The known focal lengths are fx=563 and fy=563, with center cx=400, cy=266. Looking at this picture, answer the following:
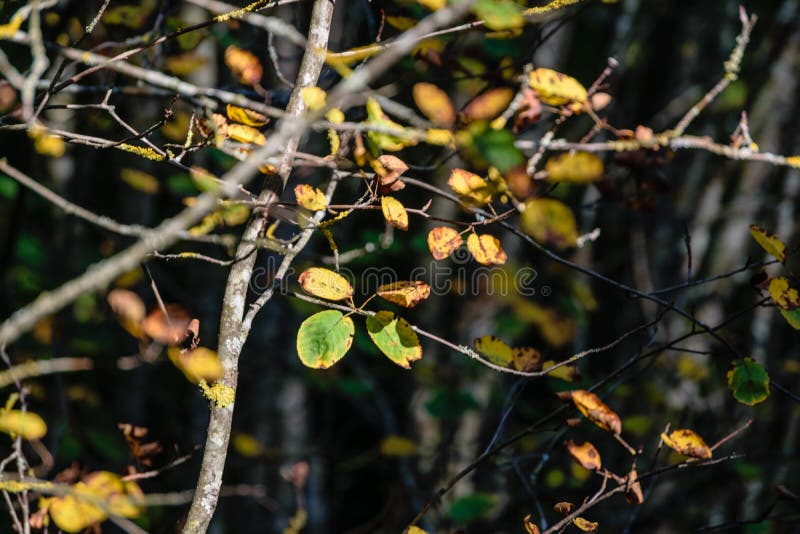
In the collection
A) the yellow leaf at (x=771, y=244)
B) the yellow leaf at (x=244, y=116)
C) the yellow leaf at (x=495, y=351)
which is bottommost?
the yellow leaf at (x=495, y=351)

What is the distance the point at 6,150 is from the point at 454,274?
2.26 metres

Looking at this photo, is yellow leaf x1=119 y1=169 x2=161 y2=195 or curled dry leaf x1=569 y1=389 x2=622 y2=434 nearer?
curled dry leaf x1=569 y1=389 x2=622 y2=434

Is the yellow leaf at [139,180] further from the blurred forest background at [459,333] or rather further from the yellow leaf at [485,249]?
the yellow leaf at [485,249]

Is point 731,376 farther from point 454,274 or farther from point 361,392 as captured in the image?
point 454,274

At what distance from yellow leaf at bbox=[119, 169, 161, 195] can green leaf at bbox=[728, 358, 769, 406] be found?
2.57 metres

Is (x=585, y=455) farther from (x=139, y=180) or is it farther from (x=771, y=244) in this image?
(x=139, y=180)

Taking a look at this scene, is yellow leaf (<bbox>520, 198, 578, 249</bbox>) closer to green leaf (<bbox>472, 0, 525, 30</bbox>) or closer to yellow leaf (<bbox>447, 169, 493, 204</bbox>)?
yellow leaf (<bbox>447, 169, 493, 204</bbox>)

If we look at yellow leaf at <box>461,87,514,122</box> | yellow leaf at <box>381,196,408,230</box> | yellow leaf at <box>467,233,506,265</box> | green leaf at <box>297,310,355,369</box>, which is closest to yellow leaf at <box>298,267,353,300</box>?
green leaf at <box>297,310,355,369</box>

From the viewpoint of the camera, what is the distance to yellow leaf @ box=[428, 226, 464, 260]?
1028 mm

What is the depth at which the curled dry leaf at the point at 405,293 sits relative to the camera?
38.5 inches

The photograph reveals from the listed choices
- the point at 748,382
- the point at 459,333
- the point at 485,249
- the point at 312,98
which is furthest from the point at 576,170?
the point at 459,333

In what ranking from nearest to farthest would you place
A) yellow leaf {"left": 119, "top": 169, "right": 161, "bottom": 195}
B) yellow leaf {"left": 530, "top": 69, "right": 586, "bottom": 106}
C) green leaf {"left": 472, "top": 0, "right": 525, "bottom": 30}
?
1. green leaf {"left": 472, "top": 0, "right": 525, "bottom": 30}
2. yellow leaf {"left": 530, "top": 69, "right": 586, "bottom": 106}
3. yellow leaf {"left": 119, "top": 169, "right": 161, "bottom": 195}

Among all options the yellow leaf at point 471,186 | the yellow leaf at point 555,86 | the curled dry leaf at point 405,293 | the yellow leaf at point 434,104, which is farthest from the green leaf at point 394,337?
the yellow leaf at point 555,86

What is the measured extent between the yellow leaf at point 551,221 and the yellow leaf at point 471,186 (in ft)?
0.30
